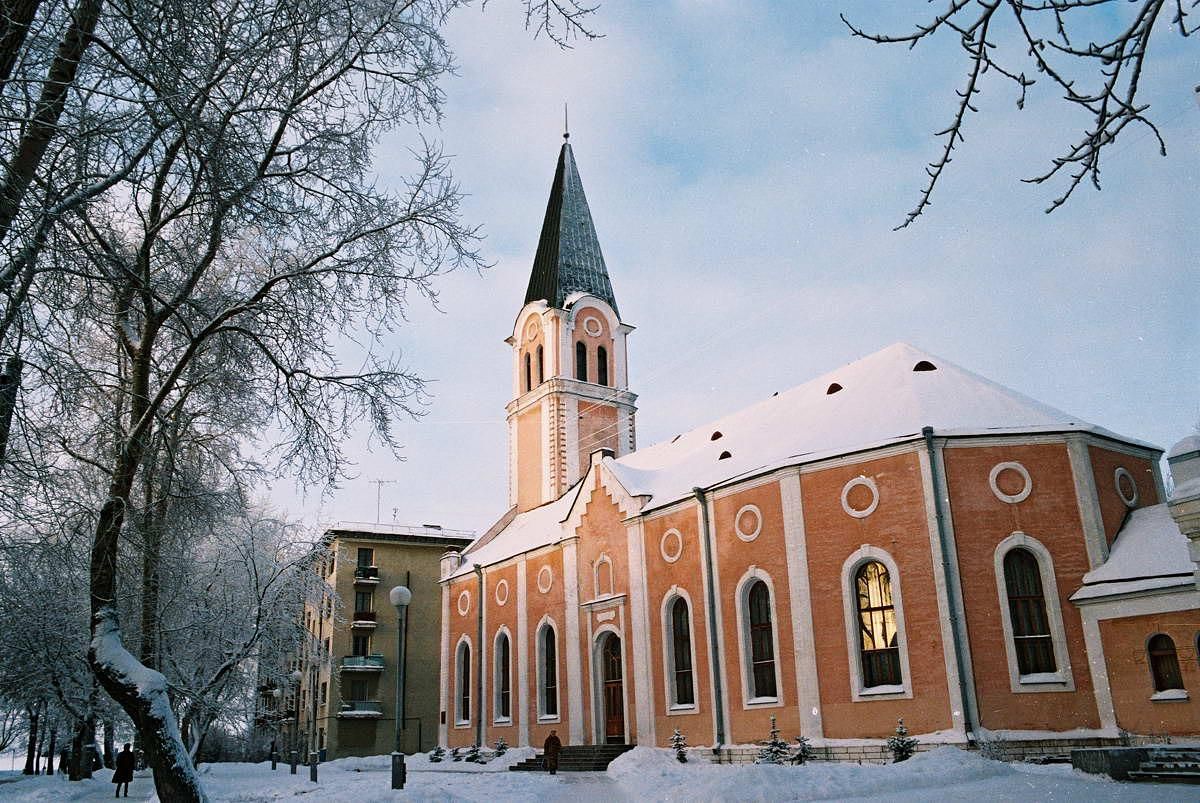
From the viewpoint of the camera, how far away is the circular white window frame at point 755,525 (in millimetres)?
24453

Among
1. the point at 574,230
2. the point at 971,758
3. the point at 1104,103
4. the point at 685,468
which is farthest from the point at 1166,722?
the point at 574,230

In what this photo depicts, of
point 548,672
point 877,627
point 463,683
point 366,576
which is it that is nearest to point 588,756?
point 548,672

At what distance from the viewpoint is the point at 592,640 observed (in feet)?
97.1

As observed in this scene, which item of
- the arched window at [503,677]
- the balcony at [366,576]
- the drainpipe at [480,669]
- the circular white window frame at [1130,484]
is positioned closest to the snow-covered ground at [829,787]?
the circular white window frame at [1130,484]

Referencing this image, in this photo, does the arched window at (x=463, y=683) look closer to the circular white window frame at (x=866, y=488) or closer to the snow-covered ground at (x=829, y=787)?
the snow-covered ground at (x=829, y=787)

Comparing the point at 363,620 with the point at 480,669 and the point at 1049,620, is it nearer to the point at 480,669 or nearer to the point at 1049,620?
the point at 480,669

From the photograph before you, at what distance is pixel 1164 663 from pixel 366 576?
38529 mm

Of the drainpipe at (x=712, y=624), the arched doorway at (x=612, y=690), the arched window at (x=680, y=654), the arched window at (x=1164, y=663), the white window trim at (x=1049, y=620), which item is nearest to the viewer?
the arched window at (x=1164, y=663)

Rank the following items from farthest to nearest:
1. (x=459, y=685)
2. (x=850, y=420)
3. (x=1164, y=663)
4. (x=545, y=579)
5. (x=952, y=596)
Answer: (x=459, y=685), (x=545, y=579), (x=850, y=420), (x=952, y=596), (x=1164, y=663)

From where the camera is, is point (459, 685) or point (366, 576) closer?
point (459, 685)

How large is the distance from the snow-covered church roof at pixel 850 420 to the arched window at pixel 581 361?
9.07 meters

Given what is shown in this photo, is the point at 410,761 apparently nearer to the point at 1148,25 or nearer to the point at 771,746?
the point at 771,746

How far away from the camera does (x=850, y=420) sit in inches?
945

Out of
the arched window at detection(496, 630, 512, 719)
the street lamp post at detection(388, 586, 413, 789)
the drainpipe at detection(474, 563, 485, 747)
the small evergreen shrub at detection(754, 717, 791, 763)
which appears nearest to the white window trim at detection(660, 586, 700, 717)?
the small evergreen shrub at detection(754, 717, 791, 763)
